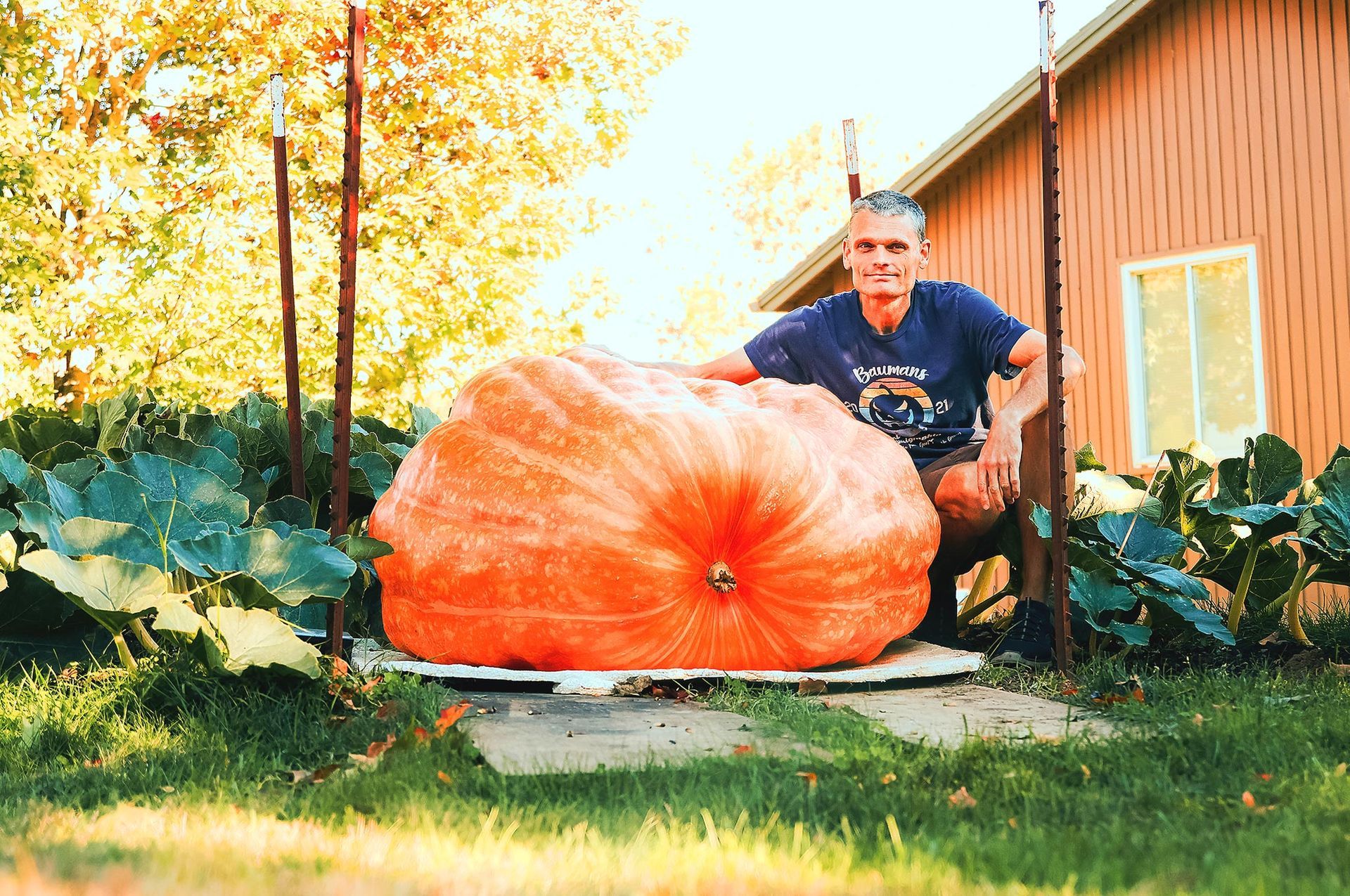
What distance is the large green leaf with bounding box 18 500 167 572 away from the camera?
9.00ft

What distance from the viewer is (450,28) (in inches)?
479

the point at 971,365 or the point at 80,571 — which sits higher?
the point at 971,365

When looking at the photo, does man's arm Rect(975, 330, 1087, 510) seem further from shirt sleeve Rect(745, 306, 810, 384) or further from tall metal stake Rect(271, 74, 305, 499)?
tall metal stake Rect(271, 74, 305, 499)

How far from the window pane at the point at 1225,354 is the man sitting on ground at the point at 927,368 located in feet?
16.5

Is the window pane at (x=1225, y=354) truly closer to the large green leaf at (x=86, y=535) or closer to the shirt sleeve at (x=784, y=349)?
the shirt sleeve at (x=784, y=349)

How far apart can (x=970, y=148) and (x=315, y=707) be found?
7.76 metres

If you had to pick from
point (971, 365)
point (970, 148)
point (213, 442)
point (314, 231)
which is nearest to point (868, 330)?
point (971, 365)

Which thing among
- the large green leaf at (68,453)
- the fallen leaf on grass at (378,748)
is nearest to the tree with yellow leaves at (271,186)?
the large green leaf at (68,453)

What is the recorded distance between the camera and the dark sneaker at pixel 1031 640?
11.7 feet

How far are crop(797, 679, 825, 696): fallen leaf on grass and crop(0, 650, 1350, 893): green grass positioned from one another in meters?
0.25

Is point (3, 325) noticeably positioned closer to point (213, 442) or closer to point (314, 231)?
point (314, 231)

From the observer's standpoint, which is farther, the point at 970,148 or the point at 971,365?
the point at 970,148

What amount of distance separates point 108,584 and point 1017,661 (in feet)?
7.64

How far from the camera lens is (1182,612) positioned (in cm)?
345
